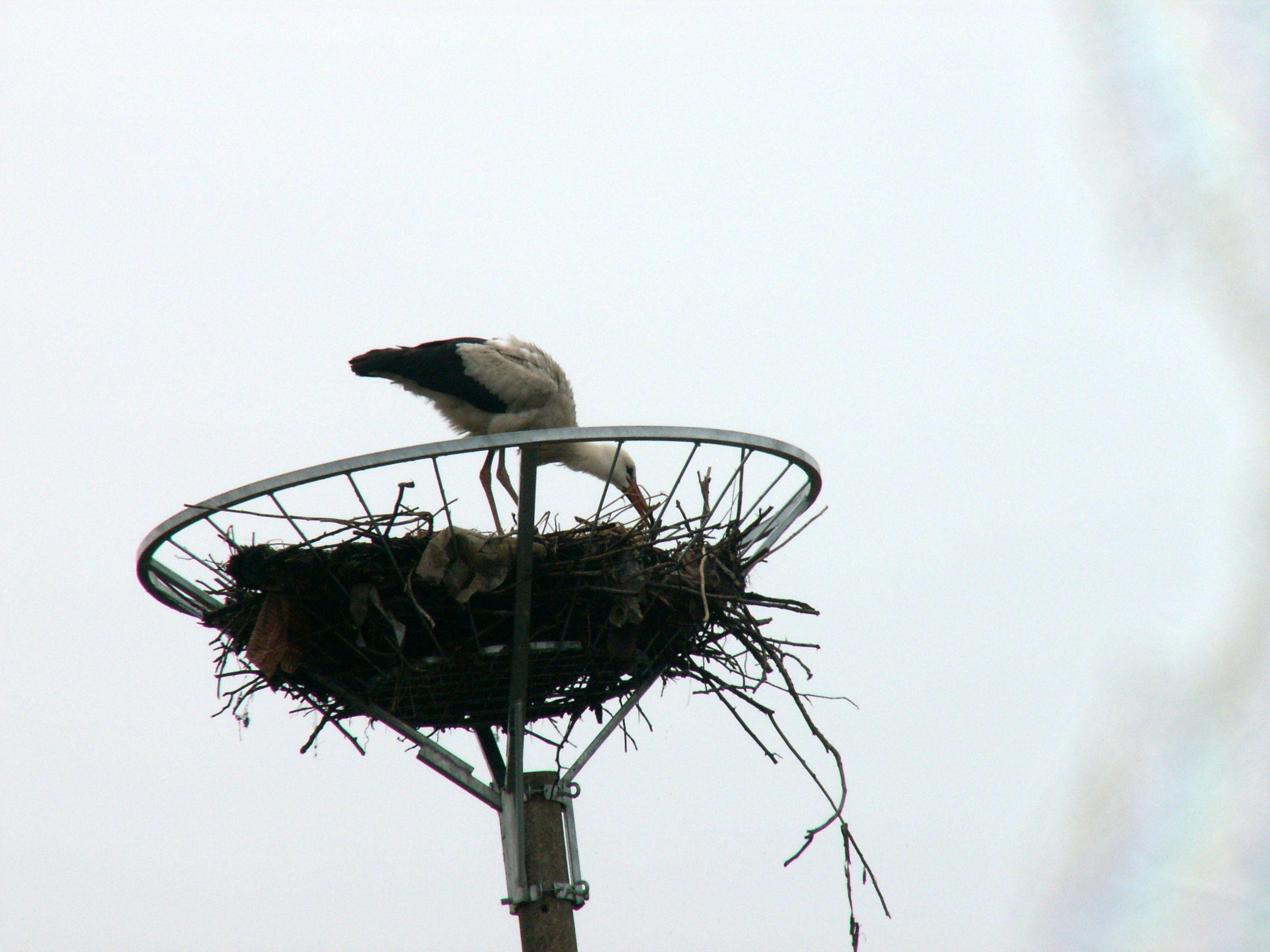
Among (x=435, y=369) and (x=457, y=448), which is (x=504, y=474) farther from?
(x=457, y=448)

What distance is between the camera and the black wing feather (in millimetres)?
7590

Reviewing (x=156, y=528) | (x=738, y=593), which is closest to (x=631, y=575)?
(x=738, y=593)

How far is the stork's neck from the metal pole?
8.94 ft

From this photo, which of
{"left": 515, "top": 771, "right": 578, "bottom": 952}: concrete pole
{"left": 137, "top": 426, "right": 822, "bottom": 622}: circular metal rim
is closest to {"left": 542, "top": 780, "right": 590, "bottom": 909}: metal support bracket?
{"left": 515, "top": 771, "right": 578, "bottom": 952}: concrete pole

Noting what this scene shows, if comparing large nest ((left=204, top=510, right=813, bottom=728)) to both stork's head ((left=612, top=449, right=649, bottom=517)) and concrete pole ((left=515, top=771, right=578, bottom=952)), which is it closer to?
concrete pole ((left=515, top=771, right=578, bottom=952))

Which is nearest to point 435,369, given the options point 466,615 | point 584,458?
point 584,458

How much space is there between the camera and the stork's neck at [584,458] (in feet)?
28.0

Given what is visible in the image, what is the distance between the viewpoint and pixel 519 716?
579cm

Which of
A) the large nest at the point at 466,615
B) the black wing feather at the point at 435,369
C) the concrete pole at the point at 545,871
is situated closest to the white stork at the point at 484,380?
the black wing feather at the point at 435,369

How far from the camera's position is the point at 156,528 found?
17.7ft

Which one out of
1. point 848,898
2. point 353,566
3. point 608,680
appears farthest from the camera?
point 608,680

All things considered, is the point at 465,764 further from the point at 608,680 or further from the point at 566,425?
the point at 566,425

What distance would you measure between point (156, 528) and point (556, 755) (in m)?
2.06

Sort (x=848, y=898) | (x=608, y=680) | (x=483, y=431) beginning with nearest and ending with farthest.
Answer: (x=848, y=898) < (x=608, y=680) < (x=483, y=431)
